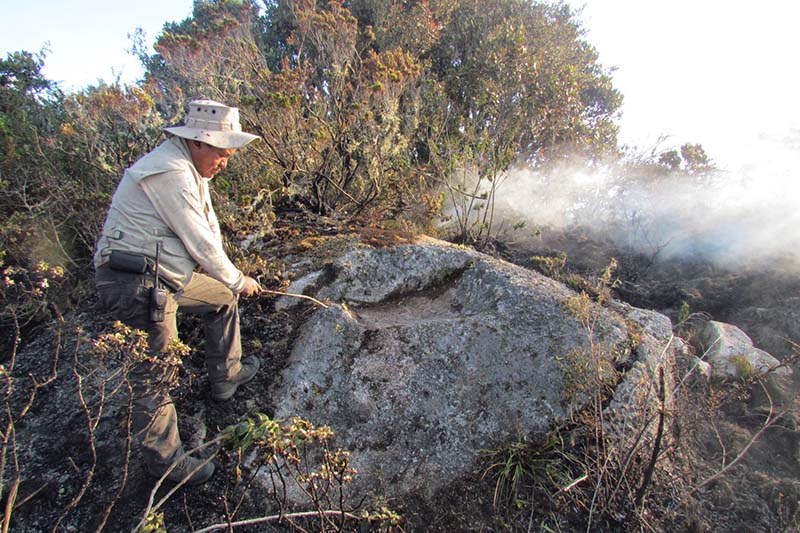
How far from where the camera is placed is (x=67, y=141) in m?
4.69

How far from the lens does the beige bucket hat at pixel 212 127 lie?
7.77 feet

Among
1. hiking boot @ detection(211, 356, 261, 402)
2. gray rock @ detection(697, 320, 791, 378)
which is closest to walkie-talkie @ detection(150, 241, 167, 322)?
hiking boot @ detection(211, 356, 261, 402)

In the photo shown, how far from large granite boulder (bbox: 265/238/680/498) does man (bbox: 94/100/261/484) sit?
855 millimetres

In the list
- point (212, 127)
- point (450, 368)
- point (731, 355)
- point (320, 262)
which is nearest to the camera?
point (212, 127)

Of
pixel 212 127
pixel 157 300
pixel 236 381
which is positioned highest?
pixel 212 127

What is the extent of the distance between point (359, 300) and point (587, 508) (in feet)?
8.12

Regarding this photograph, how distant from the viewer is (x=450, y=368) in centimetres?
319

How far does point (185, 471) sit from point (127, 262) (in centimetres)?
129

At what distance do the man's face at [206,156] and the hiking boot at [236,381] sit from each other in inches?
57.3

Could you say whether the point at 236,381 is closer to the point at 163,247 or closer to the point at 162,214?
the point at 163,247

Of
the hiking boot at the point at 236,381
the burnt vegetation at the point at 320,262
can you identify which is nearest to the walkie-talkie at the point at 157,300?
the burnt vegetation at the point at 320,262

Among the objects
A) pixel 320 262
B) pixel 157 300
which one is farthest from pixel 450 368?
pixel 157 300

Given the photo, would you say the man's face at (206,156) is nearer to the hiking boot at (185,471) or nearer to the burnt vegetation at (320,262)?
the burnt vegetation at (320,262)

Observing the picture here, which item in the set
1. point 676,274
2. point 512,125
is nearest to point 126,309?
point 512,125
